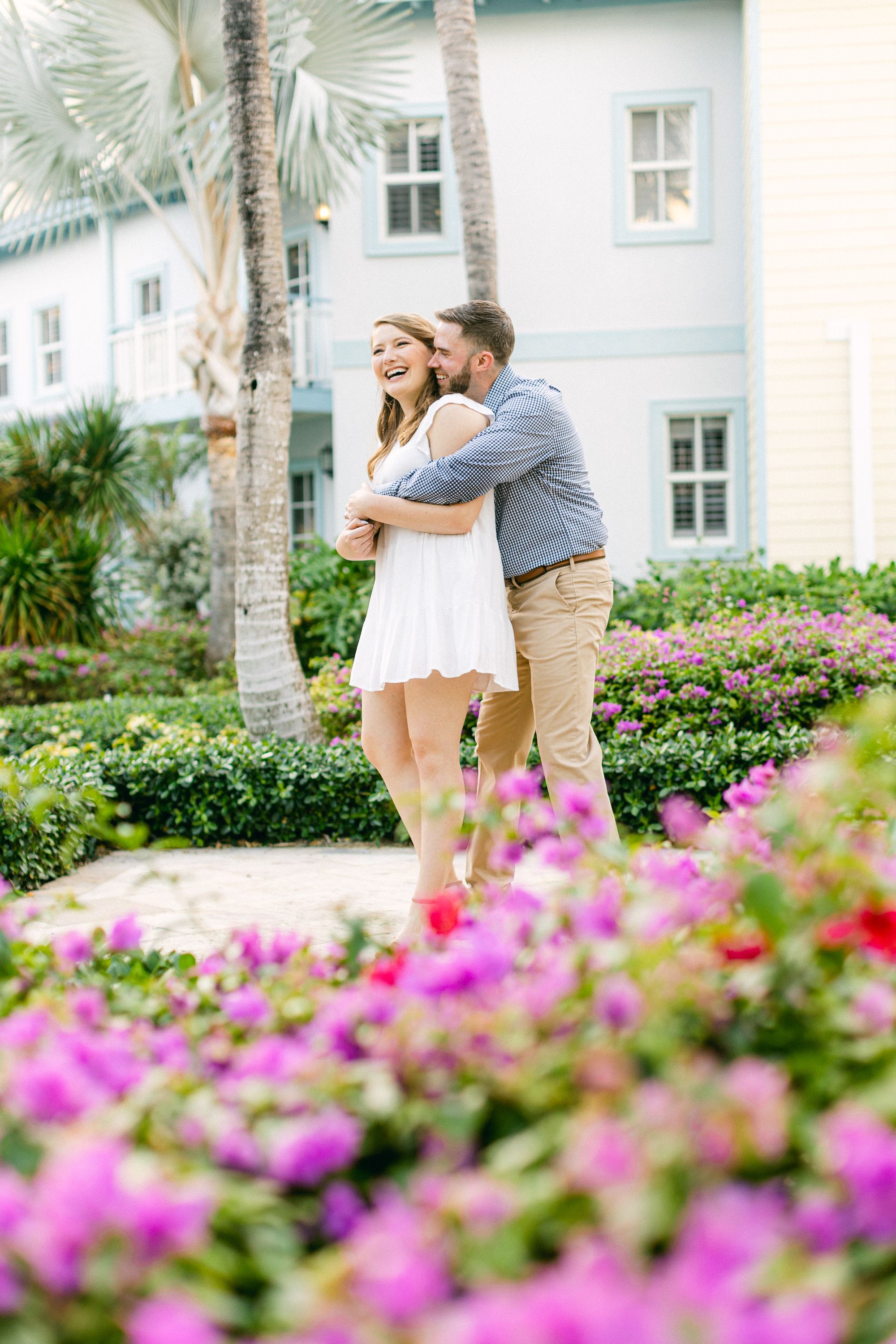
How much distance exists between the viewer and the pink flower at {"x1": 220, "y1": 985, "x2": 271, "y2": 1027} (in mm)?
1333

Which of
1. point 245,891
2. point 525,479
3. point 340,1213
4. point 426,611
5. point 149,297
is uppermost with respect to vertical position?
point 149,297

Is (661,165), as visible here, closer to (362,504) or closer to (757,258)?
(757,258)

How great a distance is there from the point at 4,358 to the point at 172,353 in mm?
6448

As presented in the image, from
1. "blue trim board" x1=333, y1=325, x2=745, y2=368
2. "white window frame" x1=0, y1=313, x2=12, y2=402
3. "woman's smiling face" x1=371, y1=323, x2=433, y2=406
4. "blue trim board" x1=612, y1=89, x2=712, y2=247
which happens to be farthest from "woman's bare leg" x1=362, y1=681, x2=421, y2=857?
"white window frame" x1=0, y1=313, x2=12, y2=402

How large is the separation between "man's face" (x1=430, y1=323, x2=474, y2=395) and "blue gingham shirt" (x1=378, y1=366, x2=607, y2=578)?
0.09 meters

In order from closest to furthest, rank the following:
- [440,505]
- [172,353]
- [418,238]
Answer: [440,505], [418,238], [172,353]

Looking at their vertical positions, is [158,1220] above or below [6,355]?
below

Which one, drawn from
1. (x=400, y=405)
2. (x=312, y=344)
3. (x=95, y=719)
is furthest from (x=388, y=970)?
(x=312, y=344)

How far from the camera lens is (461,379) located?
3.33 m

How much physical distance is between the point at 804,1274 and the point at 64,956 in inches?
44.6

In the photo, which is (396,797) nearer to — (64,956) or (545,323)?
(64,956)

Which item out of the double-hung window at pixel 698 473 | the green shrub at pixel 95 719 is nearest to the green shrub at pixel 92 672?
the green shrub at pixel 95 719

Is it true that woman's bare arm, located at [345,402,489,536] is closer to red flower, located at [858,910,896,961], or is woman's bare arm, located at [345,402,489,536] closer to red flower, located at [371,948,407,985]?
red flower, located at [371,948,407,985]

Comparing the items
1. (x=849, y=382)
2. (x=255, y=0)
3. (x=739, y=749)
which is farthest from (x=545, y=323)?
(x=739, y=749)
